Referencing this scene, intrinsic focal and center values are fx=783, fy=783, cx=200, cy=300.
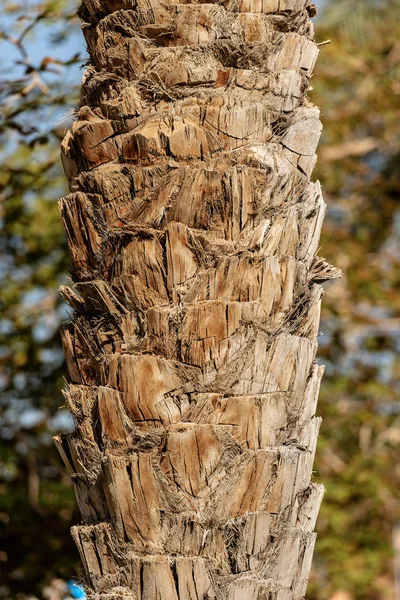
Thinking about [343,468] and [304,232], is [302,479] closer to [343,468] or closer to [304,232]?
[304,232]

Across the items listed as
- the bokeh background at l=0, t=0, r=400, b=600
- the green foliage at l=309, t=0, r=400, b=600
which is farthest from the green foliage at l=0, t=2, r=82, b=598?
the green foliage at l=309, t=0, r=400, b=600

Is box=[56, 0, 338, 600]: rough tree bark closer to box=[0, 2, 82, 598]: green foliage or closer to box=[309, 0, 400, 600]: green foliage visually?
box=[0, 2, 82, 598]: green foliage

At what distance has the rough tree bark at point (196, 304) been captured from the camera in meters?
2.01

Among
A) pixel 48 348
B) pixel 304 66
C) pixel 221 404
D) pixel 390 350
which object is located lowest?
pixel 390 350

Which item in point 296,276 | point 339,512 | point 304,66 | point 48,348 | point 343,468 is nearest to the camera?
point 296,276

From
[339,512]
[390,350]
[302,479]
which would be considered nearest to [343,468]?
[339,512]

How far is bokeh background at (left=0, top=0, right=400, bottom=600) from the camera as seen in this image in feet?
17.9

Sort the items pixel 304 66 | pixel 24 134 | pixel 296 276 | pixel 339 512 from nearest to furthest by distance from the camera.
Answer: pixel 296 276, pixel 304 66, pixel 24 134, pixel 339 512

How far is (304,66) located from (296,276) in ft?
2.12

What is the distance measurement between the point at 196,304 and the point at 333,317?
6.11 m

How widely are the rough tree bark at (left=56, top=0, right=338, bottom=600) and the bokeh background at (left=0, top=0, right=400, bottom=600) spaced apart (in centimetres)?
221

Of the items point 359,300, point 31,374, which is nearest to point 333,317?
point 359,300

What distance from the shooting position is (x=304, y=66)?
2.33 meters

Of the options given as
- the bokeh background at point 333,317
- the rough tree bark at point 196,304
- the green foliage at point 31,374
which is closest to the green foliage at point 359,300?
the bokeh background at point 333,317
